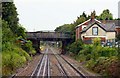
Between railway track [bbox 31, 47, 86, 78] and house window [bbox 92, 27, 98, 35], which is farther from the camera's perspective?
house window [bbox 92, 27, 98, 35]

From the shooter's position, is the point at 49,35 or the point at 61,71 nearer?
the point at 61,71

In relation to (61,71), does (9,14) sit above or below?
above

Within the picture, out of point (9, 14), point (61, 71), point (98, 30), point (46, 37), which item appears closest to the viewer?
point (61, 71)

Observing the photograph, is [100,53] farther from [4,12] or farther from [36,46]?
[36,46]

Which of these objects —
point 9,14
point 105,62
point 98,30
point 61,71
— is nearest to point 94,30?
point 98,30

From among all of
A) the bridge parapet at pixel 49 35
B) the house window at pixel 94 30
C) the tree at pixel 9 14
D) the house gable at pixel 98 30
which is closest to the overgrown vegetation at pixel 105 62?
the tree at pixel 9 14

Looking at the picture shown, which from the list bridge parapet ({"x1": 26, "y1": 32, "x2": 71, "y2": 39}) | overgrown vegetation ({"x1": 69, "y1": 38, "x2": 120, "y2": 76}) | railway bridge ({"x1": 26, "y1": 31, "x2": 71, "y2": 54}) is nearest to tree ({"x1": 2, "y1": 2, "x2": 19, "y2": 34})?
overgrown vegetation ({"x1": 69, "y1": 38, "x2": 120, "y2": 76})

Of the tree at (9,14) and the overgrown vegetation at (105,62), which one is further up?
the tree at (9,14)

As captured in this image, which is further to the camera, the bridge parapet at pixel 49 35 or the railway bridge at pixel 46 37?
the bridge parapet at pixel 49 35

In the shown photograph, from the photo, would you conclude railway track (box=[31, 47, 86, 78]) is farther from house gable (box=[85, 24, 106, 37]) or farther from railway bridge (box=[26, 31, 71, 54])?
railway bridge (box=[26, 31, 71, 54])

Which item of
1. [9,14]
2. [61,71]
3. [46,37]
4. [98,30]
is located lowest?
[61,71]

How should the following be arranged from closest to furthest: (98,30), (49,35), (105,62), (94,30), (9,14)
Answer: (105,62) < (9,14) < (98,30) < (94,30) < (49,35)

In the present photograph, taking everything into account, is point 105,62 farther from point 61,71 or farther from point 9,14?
point 9,14

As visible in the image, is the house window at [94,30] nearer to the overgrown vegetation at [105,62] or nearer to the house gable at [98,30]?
the house gable at [98,30]
